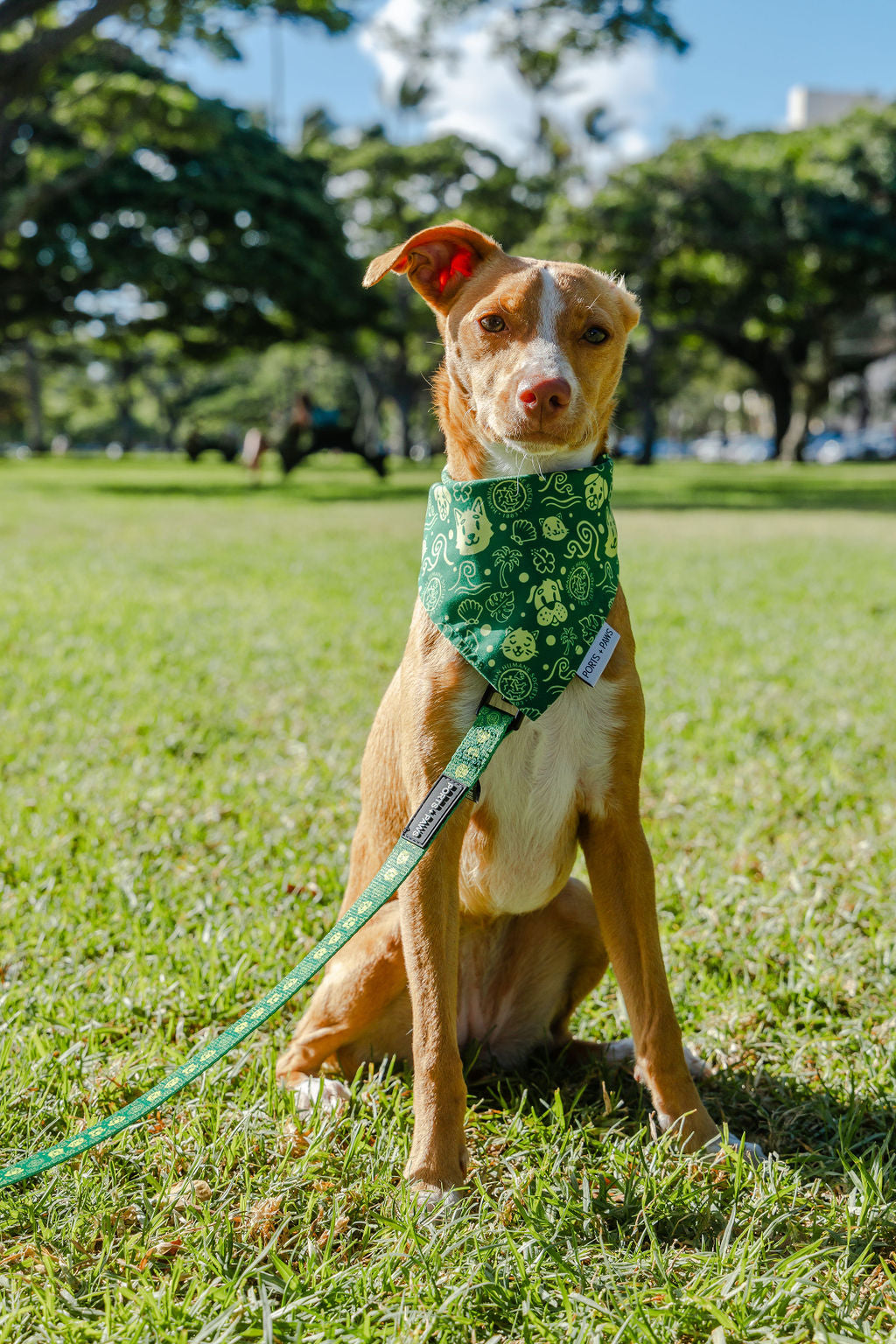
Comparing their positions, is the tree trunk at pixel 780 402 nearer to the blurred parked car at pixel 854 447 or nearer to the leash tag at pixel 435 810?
the blurred parked car at pixel 854 447

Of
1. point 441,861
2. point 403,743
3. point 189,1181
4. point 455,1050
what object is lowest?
point 189,1181

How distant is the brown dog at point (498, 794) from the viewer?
6.77ft

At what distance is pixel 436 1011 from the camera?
81.2 inches

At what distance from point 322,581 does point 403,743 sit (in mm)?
7225

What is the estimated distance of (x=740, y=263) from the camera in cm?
2806

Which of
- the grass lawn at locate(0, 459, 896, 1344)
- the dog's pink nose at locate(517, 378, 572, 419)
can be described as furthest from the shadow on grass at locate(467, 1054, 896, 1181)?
the dog's pink nose at locate(517, 378, 572, 419)

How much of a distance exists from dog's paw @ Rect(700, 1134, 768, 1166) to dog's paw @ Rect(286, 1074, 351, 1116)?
0.81 m

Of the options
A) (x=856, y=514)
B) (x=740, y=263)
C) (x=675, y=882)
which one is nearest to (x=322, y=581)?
(x=675, y=882)

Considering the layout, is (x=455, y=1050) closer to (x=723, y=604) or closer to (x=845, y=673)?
(x=845, y=673)

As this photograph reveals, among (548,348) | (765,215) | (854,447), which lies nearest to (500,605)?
(548,348)

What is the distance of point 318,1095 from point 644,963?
0.79m

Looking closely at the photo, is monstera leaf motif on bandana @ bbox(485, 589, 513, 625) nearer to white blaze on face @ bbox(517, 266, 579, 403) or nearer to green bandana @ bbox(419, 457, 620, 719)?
green bandana @ bbox(419, 457, 620, 719)

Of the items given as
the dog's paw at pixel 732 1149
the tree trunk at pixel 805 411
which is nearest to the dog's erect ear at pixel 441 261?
the dog's paw at pixel 732 1149

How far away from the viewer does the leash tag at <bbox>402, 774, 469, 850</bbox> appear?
200 cm
